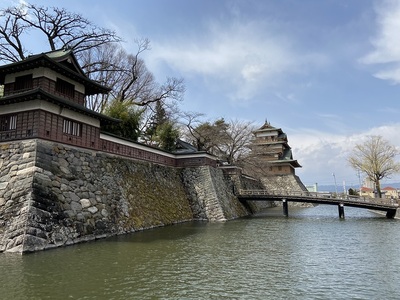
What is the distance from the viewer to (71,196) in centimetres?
1314

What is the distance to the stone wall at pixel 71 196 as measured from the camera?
11.0 metres

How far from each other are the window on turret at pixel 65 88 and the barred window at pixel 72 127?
153 cm

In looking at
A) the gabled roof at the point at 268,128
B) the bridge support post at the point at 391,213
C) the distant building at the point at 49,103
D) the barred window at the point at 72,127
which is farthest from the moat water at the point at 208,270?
the gabled roof at the point at 268,128

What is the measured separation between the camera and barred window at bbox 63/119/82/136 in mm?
14403

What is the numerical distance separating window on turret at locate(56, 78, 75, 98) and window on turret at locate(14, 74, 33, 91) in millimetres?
1170

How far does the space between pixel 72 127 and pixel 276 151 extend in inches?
1509

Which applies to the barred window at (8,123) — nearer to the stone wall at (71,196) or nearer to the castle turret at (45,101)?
the castle turret at (45,101)

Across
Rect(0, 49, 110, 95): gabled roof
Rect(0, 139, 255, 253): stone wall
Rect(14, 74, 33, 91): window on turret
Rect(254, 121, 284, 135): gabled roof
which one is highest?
Rect(254, 121, 284, 135): gabled roof

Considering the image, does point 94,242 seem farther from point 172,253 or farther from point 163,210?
point 163,210

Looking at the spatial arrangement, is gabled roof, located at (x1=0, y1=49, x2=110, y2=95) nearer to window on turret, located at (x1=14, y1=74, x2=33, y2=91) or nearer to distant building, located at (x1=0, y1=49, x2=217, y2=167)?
distant building, located at (x1=0, y1=49, x2=217, y2=167)

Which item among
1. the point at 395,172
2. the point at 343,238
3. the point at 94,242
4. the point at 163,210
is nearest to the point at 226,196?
the point at 163,210

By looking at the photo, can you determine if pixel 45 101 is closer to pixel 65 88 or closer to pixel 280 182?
pixel 65 88

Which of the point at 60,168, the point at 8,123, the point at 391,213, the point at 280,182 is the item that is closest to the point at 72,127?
the point at 60,168

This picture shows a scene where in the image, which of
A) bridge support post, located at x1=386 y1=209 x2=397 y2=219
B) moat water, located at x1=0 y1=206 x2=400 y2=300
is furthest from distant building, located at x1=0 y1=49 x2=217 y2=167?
bridge support post, located at x1=386 y1=209 x2=397 y2=219
